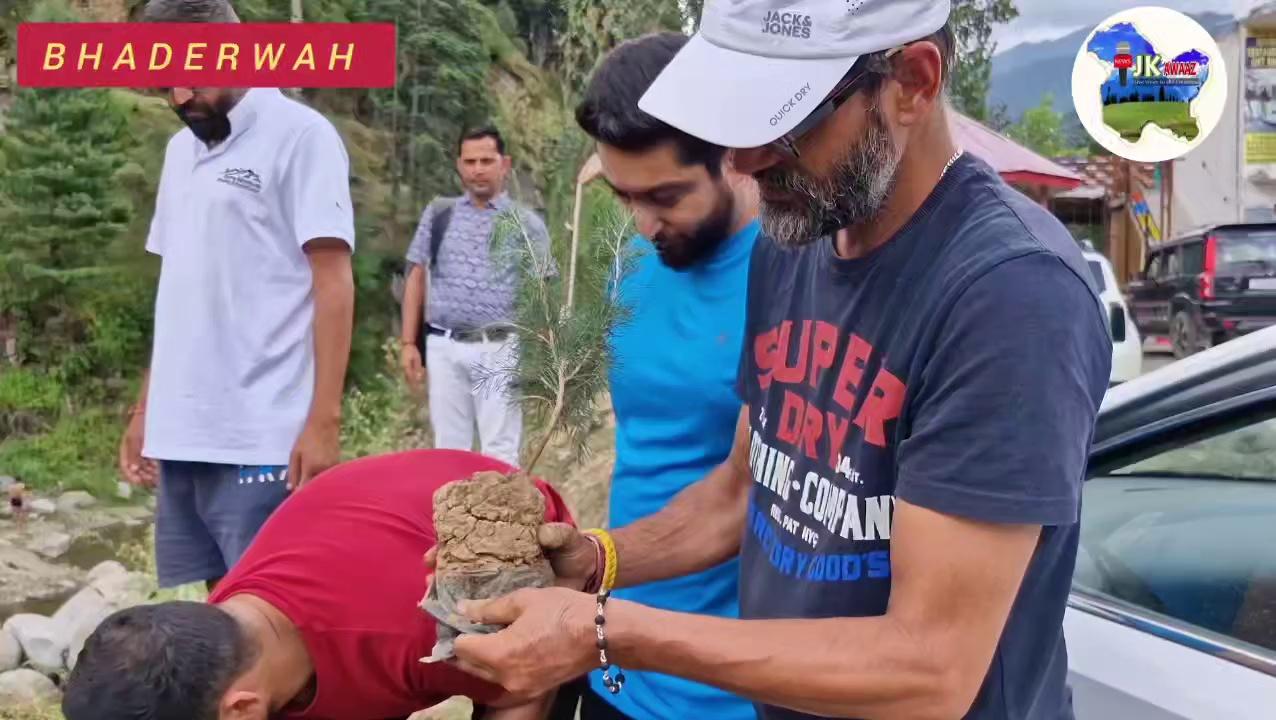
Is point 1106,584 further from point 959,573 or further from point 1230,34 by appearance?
point 1230,34

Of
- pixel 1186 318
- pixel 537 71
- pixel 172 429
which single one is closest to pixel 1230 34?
pixel 1186 318

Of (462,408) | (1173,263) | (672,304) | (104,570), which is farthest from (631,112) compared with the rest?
(1173,263)

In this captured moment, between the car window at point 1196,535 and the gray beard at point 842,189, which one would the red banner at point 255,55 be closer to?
the car window at point 1196,535

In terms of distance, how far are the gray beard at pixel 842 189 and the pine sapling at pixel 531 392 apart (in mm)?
535

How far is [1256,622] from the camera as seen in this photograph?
5.67ft

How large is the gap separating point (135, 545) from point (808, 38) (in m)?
5.42

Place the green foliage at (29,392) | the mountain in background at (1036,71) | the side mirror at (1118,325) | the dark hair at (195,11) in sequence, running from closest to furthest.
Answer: the dark hair at (195,11) → the green foliage at (29,392) → the side mirror at (1118,325) → the mountain in background at (1036,71)

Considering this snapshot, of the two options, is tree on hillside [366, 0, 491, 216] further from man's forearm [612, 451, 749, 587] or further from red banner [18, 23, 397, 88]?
man's forearm [612, 451, 749, 587]

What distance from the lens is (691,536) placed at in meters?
1.70

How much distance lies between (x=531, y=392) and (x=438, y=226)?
11.0 ft

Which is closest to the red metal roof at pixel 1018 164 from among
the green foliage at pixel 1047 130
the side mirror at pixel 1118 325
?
the side mirror at pixel 1118 325

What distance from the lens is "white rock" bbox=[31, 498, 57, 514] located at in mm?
6285

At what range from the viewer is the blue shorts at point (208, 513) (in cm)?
292

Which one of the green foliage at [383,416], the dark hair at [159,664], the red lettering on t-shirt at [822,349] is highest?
the red lettering on t-shirt at [822,349]
